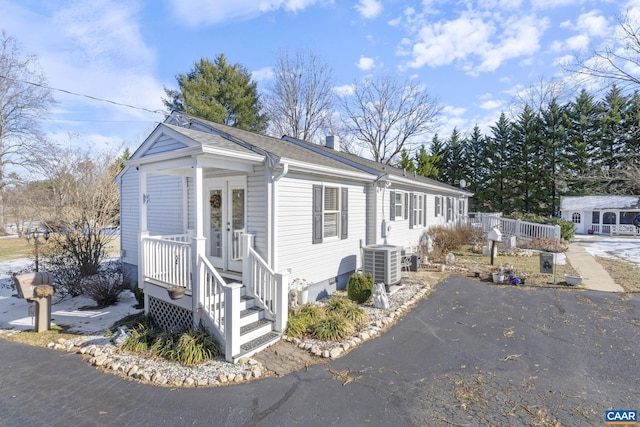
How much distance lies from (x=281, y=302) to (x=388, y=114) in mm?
25405

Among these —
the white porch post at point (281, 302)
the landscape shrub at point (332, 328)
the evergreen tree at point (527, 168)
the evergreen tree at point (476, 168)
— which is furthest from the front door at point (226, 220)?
the evergreen tree at point (527, 168)

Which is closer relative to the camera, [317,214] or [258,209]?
[258,209]

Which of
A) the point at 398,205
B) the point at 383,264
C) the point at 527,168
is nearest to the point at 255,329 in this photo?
the point at 383,264

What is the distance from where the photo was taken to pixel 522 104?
98.9ft

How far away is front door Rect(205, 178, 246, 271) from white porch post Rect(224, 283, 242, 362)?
219 centimetres

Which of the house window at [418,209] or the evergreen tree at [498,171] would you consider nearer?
the house window at [418,209]

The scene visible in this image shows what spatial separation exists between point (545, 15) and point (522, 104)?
82.3 ft

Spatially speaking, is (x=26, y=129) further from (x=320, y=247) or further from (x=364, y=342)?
(x=364, y=342)

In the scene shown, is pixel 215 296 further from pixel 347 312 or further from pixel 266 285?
pixel 347 312

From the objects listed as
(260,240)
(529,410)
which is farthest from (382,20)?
(529,410)

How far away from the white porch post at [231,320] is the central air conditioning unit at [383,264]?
4.36m

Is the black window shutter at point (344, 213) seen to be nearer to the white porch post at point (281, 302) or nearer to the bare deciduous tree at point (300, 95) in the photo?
the white porch post at point (281, 302)

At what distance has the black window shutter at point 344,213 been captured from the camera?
793cm

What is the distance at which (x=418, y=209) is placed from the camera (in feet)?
43.0
